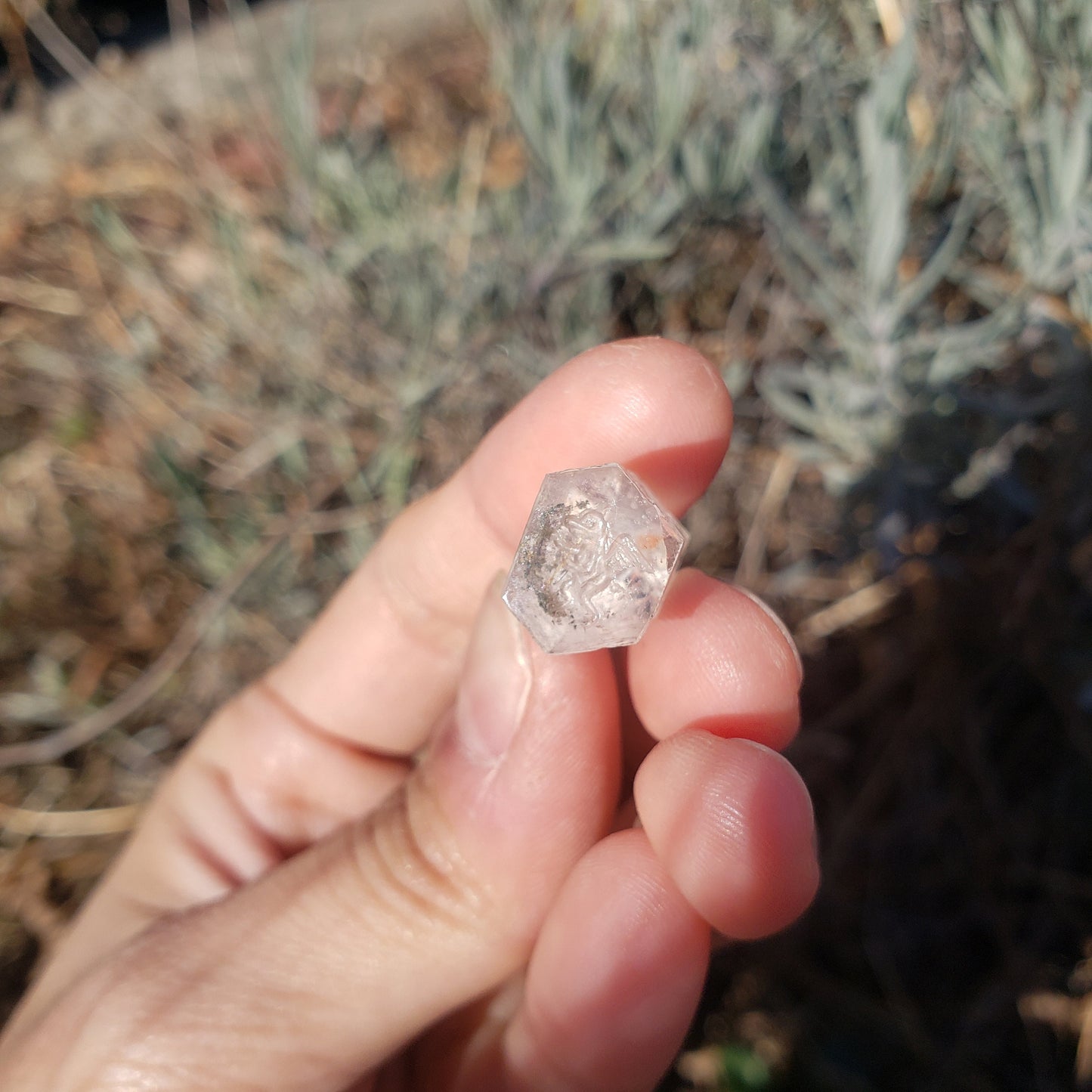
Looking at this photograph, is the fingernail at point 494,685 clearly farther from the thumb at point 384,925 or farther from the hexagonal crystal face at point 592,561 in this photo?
the hexagonal crystal face at point 592,561

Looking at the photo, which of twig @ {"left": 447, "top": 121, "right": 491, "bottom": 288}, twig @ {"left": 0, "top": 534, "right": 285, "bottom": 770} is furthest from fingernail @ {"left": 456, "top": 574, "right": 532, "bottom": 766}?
twig @ {"left": 447, "top": 121, "right": 491, "bottom": 288}

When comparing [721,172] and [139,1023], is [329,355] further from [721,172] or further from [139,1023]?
[139,1023]

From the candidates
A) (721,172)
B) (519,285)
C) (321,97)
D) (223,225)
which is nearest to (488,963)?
(519,285)

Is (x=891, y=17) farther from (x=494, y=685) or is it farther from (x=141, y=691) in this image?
(x=141, y=691)

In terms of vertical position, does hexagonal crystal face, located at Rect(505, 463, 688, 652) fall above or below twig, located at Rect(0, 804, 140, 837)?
above

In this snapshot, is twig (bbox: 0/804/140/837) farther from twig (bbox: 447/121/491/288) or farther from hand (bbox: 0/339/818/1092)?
twig (bbox: 447/121/491/288)

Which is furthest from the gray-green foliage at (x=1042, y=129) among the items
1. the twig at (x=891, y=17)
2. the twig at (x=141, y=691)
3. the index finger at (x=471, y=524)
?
the twig at (x=141, y=691)
